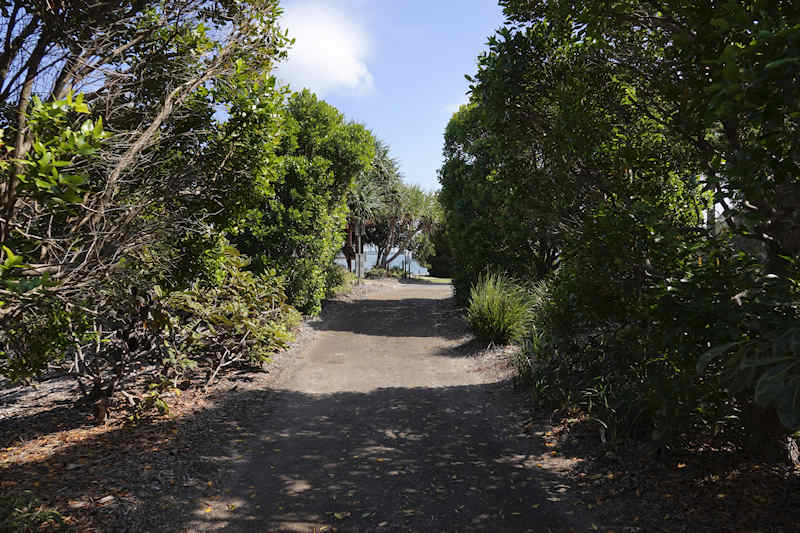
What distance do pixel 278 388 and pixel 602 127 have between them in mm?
5798

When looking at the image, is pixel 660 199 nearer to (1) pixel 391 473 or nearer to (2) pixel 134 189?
(1) pixel 391 473

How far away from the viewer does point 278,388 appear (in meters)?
7.19

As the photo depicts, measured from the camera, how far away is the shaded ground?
3.63 metres

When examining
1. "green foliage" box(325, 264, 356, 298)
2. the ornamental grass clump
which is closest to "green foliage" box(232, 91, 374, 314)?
"green foliage" box(325, 264, 356, 298)

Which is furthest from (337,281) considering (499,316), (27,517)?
(27,517)

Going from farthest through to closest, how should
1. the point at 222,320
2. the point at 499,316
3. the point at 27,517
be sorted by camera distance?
the point at 499,316, the point at 222,320, the point at 27,517

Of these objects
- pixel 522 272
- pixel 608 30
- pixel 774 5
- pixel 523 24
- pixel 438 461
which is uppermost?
pixel 523 24

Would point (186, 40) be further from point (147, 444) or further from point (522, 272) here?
point (522, 272)

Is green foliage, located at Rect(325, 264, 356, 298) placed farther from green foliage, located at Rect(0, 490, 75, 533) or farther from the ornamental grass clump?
green foliage, located at Rect(0, 490, 75, 533)

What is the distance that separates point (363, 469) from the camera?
15.0 feet

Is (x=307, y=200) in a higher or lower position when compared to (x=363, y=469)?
higher

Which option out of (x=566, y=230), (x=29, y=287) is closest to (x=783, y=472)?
(x=566, y=230)

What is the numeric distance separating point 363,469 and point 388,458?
347 mm

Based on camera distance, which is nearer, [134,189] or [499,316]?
[134,189]
